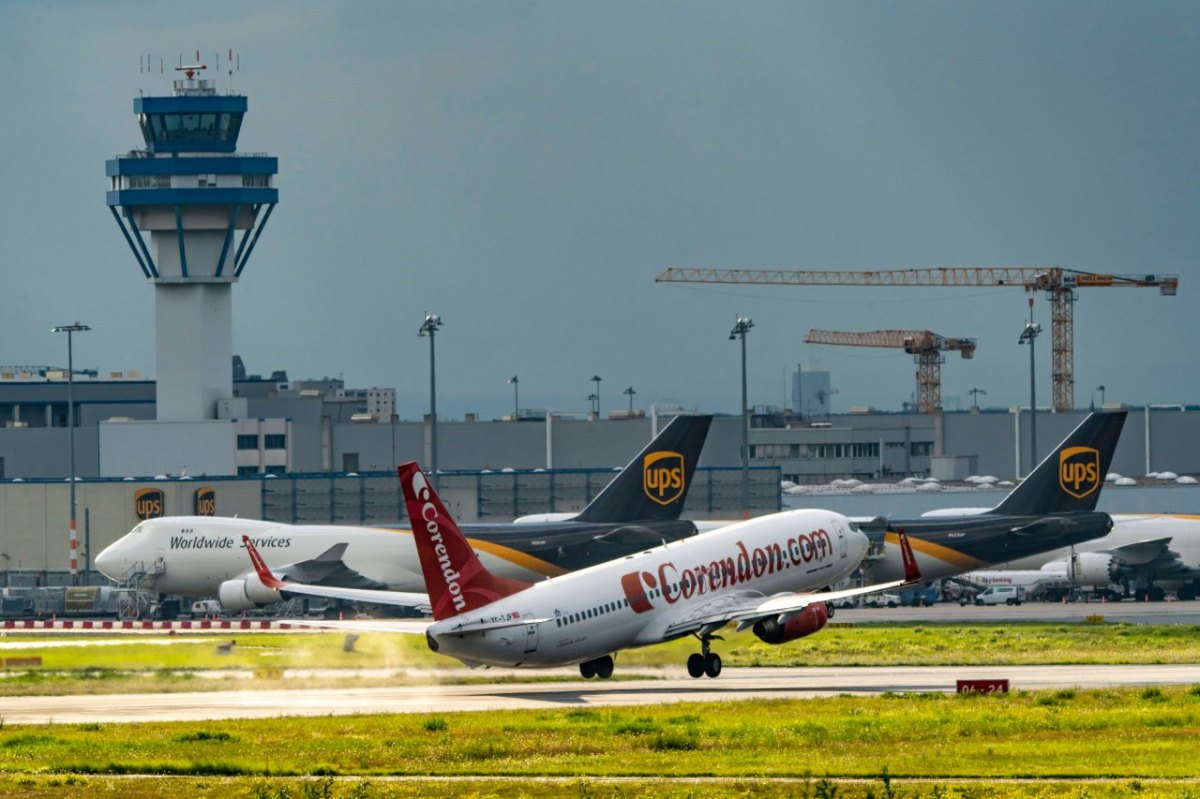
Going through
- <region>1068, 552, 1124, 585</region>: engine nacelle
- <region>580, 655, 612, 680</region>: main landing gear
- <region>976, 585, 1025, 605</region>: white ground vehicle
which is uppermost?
<region>580, 655, 612, 680</region>: main landing gear

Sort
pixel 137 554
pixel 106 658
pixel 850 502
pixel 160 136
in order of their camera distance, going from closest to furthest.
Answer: pixel 106 658 < pixel 137 554 < pixel 850 502 < pixel 160 136

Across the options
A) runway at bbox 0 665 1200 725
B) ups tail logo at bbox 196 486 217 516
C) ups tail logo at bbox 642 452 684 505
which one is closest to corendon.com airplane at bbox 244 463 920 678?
runway at bbox 0 665 1200 725

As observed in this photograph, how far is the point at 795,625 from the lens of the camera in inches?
2280

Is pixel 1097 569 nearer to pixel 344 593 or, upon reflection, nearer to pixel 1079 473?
pixel 1079 473

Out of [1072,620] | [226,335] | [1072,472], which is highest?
[226,335]

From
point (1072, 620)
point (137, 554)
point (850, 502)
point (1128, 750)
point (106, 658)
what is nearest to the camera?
point (1128, 750)

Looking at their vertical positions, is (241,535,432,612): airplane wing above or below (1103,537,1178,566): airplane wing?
above

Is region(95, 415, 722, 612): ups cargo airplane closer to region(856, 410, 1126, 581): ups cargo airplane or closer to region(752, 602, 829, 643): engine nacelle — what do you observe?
region(856, 410, 1126, 581): ups cargo airplane

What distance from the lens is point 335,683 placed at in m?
60.0

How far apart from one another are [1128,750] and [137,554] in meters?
71.7

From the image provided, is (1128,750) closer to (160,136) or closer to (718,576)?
(718,576)

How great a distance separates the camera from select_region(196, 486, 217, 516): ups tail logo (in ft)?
440

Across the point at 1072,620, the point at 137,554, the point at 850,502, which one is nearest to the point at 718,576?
the point at 1072,620

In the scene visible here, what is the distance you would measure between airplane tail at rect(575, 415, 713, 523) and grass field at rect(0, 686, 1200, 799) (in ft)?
101
